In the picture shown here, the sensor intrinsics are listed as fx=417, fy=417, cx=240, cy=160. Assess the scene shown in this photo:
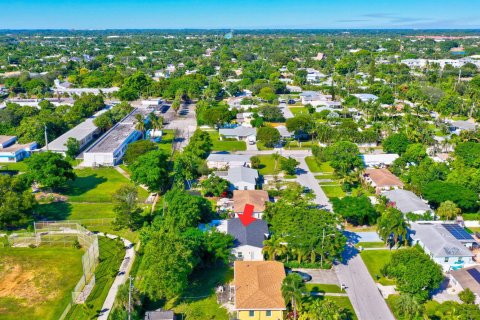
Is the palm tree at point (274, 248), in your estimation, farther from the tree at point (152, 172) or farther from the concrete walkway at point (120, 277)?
the tree at point (152, 172)

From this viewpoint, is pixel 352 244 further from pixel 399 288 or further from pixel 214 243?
pixel 214 243

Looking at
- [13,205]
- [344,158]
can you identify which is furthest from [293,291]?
[344,158]

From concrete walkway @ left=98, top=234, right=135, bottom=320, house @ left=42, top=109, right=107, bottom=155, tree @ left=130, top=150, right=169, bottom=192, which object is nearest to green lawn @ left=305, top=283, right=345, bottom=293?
concrete walkway @ left=98, top=234, right=135, bottom=320

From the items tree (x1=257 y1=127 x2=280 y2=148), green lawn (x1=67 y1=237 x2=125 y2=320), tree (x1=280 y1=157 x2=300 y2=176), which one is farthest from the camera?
tree (x1=257 y1=127 x2=280 y2=148)

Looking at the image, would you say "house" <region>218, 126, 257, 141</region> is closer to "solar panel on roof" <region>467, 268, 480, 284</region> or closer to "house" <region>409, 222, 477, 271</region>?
"house" <region>409, 222, 477, 271</region>

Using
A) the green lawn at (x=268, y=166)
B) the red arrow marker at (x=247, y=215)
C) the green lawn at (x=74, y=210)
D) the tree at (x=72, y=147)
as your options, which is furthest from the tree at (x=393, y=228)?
the tree at (x=72, y=147)


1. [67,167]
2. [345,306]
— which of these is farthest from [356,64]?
[345,306]

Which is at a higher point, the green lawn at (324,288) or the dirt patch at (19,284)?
the dirt patch at (19,284)

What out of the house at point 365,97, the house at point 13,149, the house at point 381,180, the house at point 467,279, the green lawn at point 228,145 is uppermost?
the house at point 365,97
